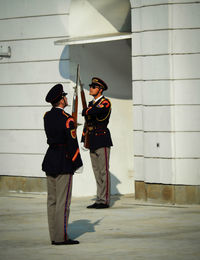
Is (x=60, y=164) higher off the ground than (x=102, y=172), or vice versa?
(x=60, y=164)

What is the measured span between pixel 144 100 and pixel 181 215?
195cm

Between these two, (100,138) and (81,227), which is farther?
(100,138)

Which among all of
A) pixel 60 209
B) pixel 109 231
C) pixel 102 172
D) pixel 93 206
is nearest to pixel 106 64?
pixel 102 172

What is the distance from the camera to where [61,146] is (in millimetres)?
7102

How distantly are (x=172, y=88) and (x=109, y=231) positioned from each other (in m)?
2.74

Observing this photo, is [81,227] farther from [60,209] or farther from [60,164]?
[60,164]

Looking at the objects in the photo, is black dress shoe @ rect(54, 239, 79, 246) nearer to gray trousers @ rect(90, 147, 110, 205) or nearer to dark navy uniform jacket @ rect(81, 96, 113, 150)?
gray trousers @ rect(90, 147, 110, 205)

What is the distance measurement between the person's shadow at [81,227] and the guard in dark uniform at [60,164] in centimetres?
56

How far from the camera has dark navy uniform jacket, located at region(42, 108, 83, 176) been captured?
23.0 feet

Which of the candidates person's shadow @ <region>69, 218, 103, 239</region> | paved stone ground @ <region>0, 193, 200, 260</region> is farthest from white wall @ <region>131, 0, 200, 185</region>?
person's shadow @ <region>69, 218, 103, 239</region>

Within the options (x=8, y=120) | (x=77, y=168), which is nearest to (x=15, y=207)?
(x=8, y=120)

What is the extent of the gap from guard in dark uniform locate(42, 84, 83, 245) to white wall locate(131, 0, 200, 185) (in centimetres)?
292

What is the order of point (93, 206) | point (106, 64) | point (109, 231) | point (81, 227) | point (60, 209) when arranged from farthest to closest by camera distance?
1. point (106, 64)
2. point (93, 206)
3. point (81, 227)
4. point (109, 231)
5. point (60, 209)

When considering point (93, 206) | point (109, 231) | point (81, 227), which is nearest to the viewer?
point (109, 231)
